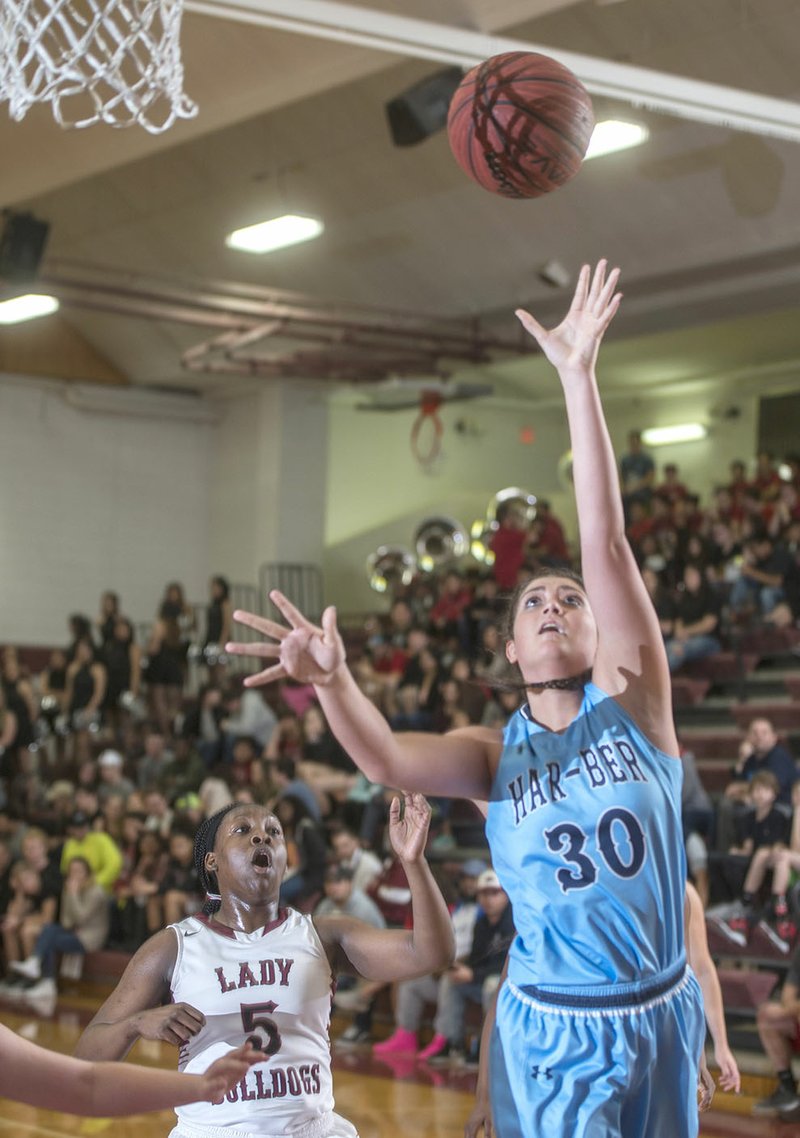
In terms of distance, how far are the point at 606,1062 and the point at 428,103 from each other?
808 cm

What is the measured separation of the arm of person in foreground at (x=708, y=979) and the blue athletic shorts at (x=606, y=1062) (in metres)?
1.08

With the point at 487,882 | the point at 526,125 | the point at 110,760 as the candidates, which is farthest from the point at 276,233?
the point at 526,125

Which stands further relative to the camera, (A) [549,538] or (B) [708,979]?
(A) [549,538]

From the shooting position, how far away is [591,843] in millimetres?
2848

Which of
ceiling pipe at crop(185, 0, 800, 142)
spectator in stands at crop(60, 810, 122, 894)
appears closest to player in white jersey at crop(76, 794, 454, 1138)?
ceiling pipe at crop(185, 0, 800, 142)

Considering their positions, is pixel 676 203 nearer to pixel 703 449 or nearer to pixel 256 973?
pixel 703 449

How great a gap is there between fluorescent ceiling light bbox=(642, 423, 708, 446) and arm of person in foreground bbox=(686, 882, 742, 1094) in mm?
15183

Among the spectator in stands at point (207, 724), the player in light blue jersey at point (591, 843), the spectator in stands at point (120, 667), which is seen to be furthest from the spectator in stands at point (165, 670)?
the player in light blue jersey at point (591, 843)

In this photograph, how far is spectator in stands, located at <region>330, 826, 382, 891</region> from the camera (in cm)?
987

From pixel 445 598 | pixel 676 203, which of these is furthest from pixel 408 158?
pixel 445 598

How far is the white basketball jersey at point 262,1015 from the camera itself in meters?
3.48

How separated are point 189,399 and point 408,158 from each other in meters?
6.63

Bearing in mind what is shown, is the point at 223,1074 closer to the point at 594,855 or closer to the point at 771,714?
the point at 594,855

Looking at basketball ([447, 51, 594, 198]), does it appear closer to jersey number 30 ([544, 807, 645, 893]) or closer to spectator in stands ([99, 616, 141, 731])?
jersey number 30 ([544, 807, 645, 893])
